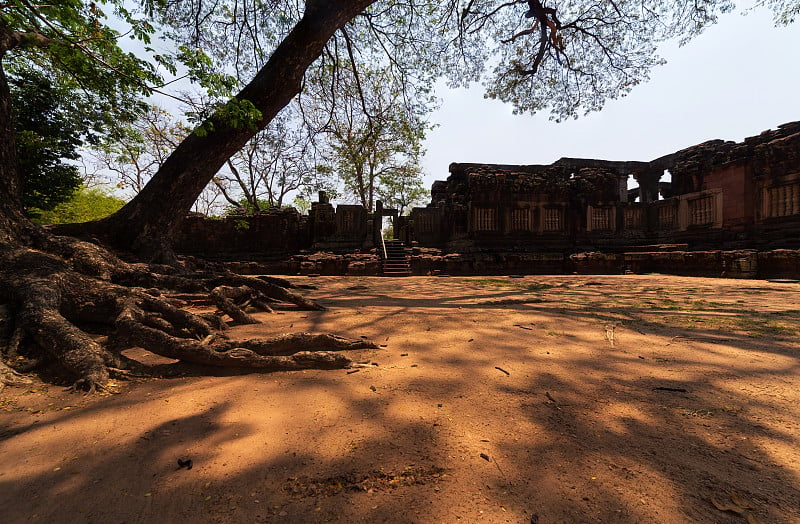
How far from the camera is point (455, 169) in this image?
16672 mm

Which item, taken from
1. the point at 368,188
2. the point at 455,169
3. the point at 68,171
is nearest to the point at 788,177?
the point at 455,169

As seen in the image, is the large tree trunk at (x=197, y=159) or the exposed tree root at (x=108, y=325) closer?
the exposed tree root at (x=108, y=325)

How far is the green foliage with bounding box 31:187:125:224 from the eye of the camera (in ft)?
46.8

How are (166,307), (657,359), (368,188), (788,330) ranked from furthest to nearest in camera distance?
(368,188) → (788,330) → (166,307) → (657,359)

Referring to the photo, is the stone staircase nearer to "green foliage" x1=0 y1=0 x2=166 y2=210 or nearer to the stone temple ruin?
the stone temple ruin

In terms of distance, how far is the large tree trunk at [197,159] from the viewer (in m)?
4.64

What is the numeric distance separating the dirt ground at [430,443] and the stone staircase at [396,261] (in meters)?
10.5

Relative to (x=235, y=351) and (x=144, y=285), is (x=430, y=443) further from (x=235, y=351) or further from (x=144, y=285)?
(x=144, y=285)

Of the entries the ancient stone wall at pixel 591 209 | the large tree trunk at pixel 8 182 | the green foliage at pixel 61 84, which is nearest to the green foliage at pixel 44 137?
the green foliage at pixel 61 84

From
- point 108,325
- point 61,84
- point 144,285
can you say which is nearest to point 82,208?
point 61,84

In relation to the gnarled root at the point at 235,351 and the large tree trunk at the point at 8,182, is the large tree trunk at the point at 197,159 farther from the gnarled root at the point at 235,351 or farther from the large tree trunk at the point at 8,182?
the gnarled root at the point at 235,351

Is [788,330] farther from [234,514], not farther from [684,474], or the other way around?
[234,514]

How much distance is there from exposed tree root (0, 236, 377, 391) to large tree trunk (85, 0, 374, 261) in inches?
41.7

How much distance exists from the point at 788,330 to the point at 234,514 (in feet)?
16.1
